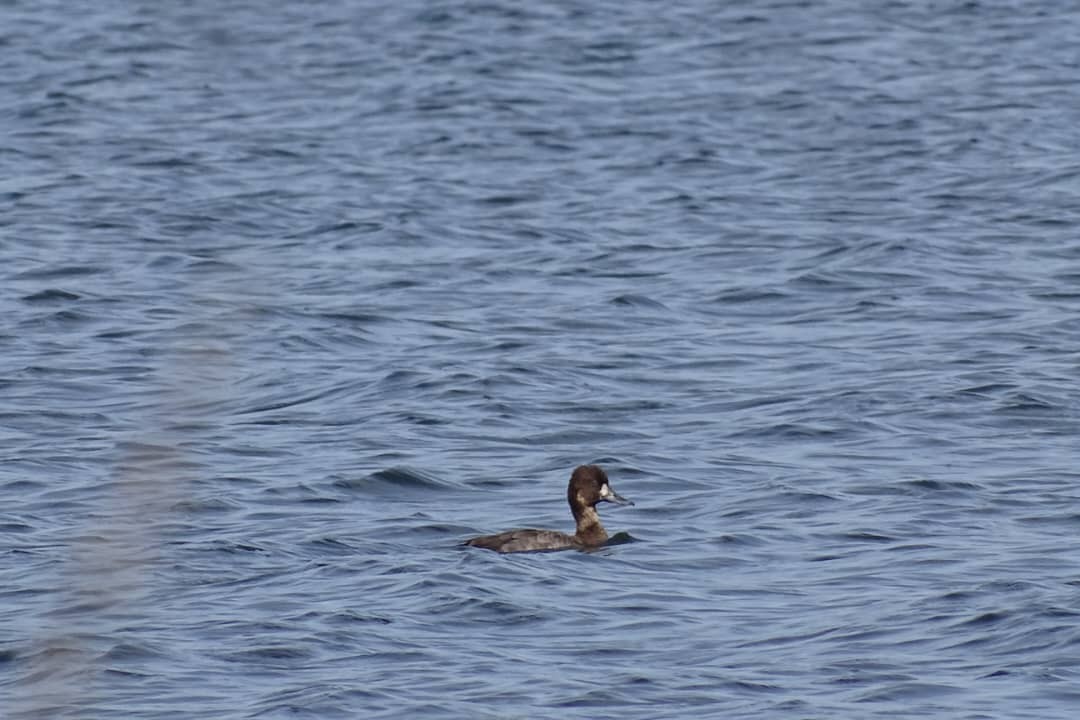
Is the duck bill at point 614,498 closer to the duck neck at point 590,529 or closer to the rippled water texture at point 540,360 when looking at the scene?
the rippled water texture at point 540,360

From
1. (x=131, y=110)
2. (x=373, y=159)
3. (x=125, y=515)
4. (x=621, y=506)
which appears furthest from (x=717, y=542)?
(x=131, y=110)

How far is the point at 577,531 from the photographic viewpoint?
11680 millimetres

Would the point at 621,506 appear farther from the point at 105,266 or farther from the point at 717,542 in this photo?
the point at 105,266

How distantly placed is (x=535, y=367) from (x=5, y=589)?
6572 millimetres

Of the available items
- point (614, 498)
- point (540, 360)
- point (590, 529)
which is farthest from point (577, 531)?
point (540, 360)

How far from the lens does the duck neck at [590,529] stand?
1162 cm

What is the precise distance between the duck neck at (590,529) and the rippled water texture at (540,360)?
0.33 feet

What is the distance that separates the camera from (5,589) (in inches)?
409

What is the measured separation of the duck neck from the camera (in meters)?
11.6

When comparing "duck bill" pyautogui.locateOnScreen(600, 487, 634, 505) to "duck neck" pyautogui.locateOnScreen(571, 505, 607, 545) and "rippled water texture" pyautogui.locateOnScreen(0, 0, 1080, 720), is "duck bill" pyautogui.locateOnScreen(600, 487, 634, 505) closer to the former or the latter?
"rippled water texture" pyautogui.locateOnScreen(0, 0, 1080, 720)

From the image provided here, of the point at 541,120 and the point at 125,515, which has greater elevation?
the point at 125,515

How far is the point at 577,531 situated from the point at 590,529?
0.22 feet

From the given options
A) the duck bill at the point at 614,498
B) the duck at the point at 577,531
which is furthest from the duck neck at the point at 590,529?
the duck bill at the point at 614,498

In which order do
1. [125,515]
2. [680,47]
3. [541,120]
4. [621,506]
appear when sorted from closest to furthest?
1. [125,515]
2. [621,506]
3. [541,120]
4. [680,47]
